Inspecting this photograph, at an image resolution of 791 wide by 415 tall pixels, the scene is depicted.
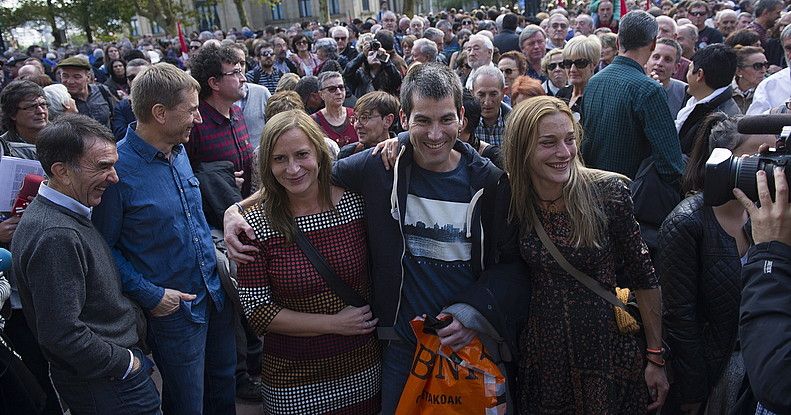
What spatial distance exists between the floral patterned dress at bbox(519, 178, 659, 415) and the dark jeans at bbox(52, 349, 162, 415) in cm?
169

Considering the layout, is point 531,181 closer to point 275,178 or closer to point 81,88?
point 275,178

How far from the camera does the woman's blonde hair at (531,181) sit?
2291mm

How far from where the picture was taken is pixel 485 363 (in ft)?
7.70

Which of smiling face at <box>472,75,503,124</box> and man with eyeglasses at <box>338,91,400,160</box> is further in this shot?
smiling face at <box>472,75,503,124</box>

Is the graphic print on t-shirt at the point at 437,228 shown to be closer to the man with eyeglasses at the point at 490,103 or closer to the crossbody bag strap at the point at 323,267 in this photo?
the crossbody bag strap at the point at 323,267

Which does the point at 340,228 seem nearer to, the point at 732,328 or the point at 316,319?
the point at 316,319

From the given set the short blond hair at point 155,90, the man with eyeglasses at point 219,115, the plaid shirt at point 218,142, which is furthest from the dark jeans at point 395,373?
the plaid shirt at point 218,142

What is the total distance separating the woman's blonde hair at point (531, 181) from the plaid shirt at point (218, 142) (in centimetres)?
216

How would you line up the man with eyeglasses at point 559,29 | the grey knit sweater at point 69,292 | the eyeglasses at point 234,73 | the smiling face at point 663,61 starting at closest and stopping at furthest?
the grey knit sweater at point 69,292 < the eyeglasses at point 234,73 < the smiling face at point 663,61 < the man with eyeglasses at point 559,29

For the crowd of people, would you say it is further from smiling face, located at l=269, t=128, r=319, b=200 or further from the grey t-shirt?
the grey t-shirt

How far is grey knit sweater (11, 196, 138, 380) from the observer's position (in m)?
2.26

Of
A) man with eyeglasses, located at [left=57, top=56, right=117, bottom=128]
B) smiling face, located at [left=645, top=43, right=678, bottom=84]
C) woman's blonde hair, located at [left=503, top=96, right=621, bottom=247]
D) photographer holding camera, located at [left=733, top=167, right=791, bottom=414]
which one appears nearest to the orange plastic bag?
woman's blonde hair, located at [left=503, top=96, right=621, bottom=247]

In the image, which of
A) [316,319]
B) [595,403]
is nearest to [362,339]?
[316,319]

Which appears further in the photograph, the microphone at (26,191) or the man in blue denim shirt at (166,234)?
the microphone at (26,191)
